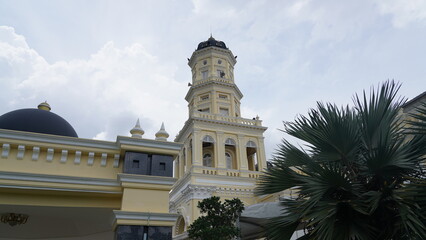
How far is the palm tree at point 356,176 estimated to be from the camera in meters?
4.66

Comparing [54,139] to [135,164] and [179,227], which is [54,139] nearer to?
[135,164]

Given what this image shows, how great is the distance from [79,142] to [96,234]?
3503 millimetres

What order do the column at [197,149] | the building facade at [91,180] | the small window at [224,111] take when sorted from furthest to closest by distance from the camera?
the small window at [224,111] → the column at [197,149] → the building facade at [91,180]

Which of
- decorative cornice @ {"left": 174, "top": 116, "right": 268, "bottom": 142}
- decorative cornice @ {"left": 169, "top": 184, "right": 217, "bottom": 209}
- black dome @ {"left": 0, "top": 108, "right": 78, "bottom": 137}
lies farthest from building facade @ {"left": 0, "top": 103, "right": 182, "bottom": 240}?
decorative cornice @ {"left": 174, "top": 116, "right": 268, "bottom": 142}

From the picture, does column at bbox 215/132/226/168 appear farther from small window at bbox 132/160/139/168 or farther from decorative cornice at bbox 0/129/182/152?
small window at bbox 132/160/139/168

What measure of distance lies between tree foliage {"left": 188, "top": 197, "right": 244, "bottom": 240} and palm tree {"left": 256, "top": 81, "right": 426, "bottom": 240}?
80.7 inches

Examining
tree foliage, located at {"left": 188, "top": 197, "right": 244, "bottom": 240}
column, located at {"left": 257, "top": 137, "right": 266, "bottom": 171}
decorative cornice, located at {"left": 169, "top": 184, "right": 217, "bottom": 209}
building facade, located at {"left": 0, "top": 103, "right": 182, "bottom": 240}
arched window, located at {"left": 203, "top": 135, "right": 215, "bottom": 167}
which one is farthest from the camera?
arched window, located at {"left": 203, "top": 135, "right": 215, "bottom": 167}

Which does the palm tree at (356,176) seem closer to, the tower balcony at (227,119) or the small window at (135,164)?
the small window at (135,164)

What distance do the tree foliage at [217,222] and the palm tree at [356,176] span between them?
6.73 feet

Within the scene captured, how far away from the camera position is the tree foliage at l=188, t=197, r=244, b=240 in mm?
7699

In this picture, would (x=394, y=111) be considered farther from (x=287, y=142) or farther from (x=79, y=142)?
(x=79, y=142)

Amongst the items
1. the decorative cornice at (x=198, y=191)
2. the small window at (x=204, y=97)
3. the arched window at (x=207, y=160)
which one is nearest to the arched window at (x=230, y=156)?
the arched window at (x=207, y=160)

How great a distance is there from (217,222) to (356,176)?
4.20 meters

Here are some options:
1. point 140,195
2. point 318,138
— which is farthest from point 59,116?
point 318,138
